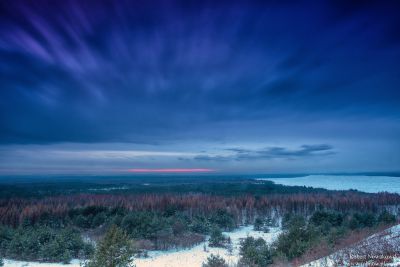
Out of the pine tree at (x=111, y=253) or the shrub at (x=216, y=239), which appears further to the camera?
the shrub at (x=216, y=239)

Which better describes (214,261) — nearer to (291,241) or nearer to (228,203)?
(291,241)

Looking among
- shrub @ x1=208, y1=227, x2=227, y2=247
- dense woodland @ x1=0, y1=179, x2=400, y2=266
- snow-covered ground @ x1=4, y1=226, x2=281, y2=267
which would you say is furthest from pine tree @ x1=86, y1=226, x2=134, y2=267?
shrub @ x1=208, y1=227, x2=227, y2=247

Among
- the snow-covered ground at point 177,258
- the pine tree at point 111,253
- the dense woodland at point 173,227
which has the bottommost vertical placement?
the snow-covered ground at point 177,258

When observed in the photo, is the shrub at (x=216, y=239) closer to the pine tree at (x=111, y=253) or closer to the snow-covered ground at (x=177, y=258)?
the snow-covered ground at (x=177, y=258)

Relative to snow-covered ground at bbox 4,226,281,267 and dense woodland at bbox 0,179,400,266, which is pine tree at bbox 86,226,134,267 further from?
snow-covered ground at bbox 4,226,281,267

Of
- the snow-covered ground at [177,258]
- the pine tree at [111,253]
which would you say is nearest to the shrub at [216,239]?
the snow-covered ground at [177,258]

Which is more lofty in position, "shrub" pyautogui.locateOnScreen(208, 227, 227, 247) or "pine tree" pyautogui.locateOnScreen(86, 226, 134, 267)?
"pine tree" pyautogui.locateOnScreen(86, 226, 134, 267)

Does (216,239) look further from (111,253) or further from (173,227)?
(111,253)

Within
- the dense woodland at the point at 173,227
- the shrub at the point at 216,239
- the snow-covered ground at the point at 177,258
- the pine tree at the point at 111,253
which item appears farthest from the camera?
the shrub at the point at 216,239

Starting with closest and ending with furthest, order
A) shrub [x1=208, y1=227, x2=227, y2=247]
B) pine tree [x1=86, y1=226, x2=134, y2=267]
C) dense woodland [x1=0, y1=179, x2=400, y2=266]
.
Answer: pine tree [x1=86, y1=226, x2=134, y2=267], dense woodland [x1=0, y1=179, x2=400, y2=266], shrub [x1=208, y1=227, x2=227, y2=247]

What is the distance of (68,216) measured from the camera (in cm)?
7138

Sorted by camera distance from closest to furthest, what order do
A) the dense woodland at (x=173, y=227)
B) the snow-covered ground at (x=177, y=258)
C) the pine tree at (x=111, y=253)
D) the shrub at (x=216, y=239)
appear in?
the pine tree at (x=111, y=253), the snow-covered ground at (x=177, y=258), the dense woodland at (x=173, y=227), the shrub at (x=216, y=239)

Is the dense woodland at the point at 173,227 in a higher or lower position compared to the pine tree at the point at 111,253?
lower

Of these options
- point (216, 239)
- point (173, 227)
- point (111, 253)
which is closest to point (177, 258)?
point (216, 239)
